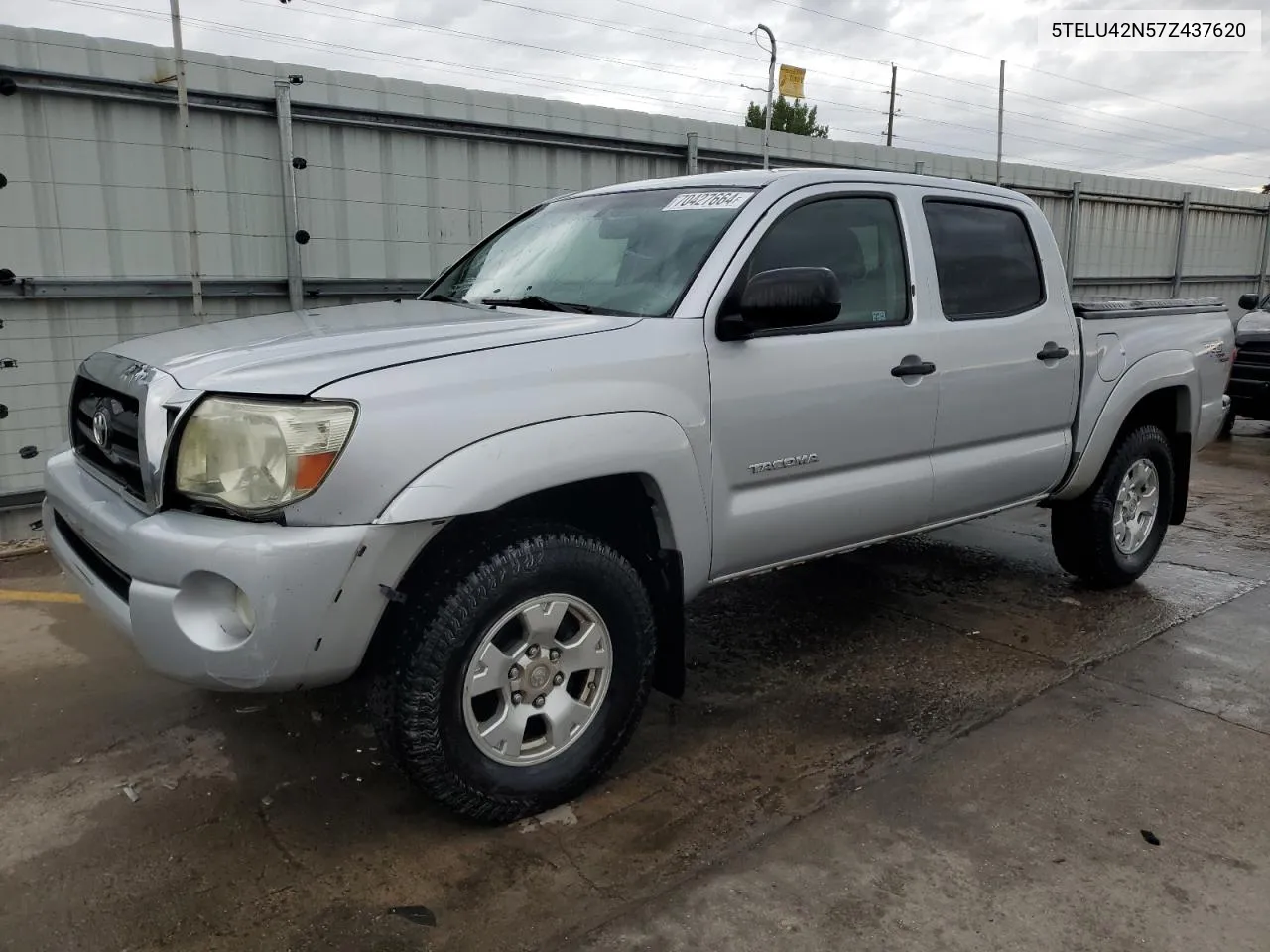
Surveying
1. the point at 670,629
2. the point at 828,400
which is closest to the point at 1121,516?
the point at 828,400

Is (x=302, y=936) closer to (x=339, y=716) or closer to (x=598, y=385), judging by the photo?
(x=339, y=716)

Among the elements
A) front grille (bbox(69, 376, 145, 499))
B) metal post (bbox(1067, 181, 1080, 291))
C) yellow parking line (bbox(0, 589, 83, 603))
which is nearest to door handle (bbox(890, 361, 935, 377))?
front grille (bbox(69, 376, 145, 499))

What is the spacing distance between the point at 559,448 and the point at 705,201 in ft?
4.29

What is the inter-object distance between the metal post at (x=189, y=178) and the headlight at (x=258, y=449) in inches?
149

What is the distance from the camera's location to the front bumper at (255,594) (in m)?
2.33

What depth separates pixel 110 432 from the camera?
9.31 feet

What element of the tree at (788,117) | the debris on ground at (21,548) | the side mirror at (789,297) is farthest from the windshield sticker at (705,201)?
the tree at (788,117)

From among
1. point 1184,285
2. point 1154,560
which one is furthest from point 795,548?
point 1184,285

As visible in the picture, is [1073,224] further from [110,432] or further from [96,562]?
[96,562]

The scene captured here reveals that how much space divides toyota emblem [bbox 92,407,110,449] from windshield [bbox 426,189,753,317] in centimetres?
127

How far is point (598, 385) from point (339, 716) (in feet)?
5.32

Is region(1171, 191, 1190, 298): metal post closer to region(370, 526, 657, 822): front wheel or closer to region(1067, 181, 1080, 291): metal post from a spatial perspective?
region(1067, 181, 1080, 291): metal post

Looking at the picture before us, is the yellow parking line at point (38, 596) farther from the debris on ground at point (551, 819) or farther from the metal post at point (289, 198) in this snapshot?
the debris on ground at point (551, 819)

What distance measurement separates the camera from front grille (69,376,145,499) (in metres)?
2.70
